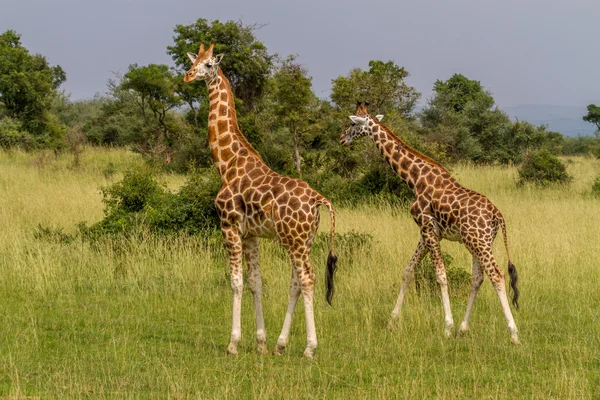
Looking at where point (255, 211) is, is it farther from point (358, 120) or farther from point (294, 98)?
point (294, 98)

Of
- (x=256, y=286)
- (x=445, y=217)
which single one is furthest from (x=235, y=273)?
(x=445, y=217)

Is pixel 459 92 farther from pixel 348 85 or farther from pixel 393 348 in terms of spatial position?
pixel 393 348

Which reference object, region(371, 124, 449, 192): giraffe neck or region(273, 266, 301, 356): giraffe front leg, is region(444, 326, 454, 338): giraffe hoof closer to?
region(371, 124, 449, 192): giraffe neck

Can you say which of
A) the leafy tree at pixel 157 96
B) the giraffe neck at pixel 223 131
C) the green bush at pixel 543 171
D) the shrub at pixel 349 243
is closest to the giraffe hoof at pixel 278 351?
the giraffe neck at pixel 223 131

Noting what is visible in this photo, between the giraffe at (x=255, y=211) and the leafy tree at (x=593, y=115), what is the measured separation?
42.9 metres

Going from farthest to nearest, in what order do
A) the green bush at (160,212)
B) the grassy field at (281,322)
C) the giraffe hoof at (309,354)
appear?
the green bush at (160,212) → the giraffe hoof at (309,354) → the grassy field at (281,322)

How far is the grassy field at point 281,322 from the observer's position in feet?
22.2

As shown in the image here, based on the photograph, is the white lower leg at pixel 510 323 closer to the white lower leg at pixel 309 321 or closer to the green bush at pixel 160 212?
the white lower leg at pixel 309 321

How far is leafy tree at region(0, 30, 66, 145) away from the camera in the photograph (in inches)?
1099

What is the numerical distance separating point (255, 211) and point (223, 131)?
46.3 inches

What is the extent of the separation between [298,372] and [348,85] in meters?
16.3

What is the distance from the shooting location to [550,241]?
43.9 feet

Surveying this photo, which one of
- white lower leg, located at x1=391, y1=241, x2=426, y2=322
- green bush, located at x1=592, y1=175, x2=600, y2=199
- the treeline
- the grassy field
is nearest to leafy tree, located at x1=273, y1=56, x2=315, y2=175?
the treeline

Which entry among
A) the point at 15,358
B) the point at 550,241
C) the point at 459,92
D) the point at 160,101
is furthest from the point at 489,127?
the point at 15,358
